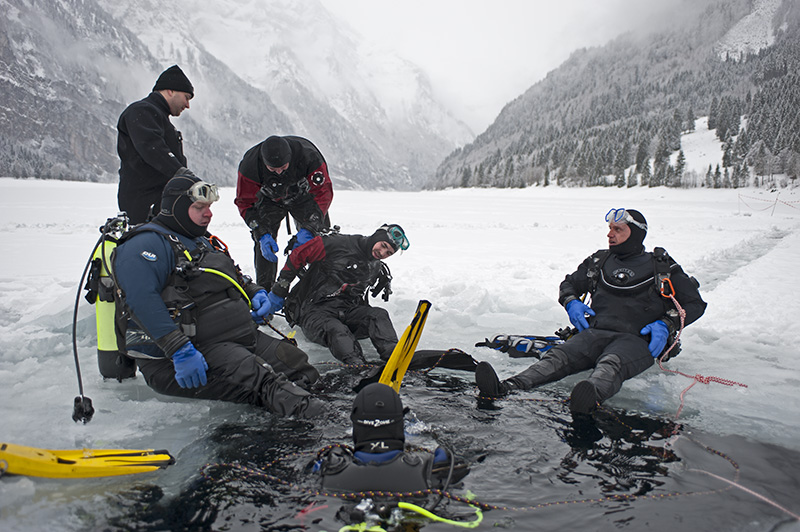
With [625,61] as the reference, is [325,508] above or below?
below

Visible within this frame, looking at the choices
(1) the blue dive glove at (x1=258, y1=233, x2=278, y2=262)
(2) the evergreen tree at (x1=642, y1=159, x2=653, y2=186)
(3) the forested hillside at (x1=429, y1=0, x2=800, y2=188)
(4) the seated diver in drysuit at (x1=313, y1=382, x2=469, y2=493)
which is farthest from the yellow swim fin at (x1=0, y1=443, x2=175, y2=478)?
(2) the evergreen tree at (x1=642, y1=159, x2=653, y2=186)

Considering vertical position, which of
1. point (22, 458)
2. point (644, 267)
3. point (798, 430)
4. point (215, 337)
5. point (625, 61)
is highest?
point (625, 61)

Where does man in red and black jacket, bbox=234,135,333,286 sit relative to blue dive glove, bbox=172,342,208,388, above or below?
above

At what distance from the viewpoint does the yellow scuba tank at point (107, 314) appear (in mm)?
3398

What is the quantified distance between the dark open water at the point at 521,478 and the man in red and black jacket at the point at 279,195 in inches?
97.4

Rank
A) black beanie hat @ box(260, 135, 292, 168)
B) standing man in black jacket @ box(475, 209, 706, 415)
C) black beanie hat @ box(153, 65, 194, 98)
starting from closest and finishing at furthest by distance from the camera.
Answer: standing man in black jacket @ box(475, 209, 706, 415)
black beanie hat @ box(153, 65, 194, 98)
black beanie hat @ box(260, 135, 292, 168)

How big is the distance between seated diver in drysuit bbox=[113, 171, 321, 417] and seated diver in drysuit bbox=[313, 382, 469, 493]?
791mm

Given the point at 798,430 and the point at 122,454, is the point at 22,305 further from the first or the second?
the point at 798,430

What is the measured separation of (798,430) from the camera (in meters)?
3.29

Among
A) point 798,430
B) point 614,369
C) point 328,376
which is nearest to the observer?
point 798,430

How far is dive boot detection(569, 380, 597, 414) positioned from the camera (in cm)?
334

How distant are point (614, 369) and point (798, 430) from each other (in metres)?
1.15

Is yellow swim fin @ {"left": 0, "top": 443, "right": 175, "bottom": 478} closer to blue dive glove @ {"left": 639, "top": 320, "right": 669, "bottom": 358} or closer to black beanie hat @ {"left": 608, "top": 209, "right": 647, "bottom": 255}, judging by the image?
blue dive glove @ {"left": 639, "top": 320, "right": 669, "bottom": 358}

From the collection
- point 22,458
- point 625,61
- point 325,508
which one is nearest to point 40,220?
point 22,458
